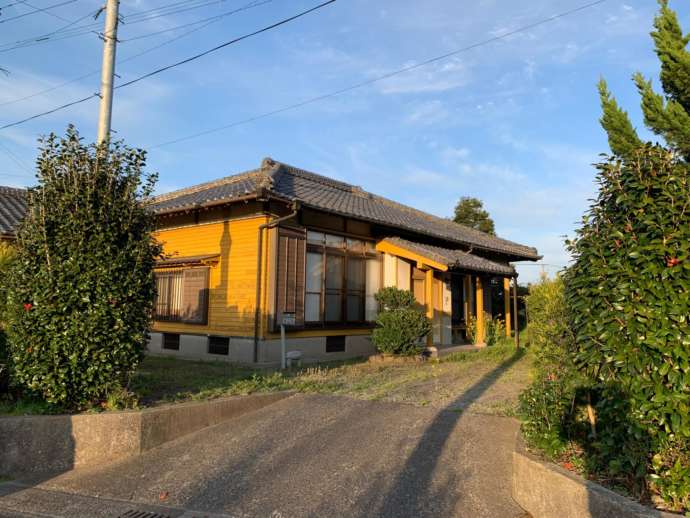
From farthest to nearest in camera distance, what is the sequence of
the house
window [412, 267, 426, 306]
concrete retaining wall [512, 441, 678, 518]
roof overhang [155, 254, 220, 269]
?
window [412, 267, 426, 306] < roof overhang [155, 254, 220, 269] < the house < concrete retaining wall [512, 441, 678, 518]

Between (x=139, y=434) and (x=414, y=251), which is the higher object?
(x=414, y=251)

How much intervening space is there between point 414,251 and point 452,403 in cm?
601

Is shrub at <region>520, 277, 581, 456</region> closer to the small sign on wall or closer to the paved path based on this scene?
the paved path

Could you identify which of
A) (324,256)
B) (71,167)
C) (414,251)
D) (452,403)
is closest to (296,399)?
(452,403)

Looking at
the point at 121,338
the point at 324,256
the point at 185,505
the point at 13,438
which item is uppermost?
the point at 324,256

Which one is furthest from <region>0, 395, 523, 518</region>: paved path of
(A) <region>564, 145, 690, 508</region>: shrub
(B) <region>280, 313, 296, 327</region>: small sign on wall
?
(B) <region>280, 313, 296, 327</region>: small sign on wall

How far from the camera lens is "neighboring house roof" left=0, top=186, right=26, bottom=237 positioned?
11461mm

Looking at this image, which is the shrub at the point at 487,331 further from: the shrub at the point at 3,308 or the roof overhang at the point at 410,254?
the shrub at the point at 3,308

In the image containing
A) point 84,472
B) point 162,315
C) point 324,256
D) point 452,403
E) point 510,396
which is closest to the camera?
point 84,472

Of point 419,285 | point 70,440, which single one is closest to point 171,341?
point 419,285

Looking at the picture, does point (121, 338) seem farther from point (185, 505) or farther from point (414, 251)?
point (414, 251)

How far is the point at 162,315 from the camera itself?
12.1 metres

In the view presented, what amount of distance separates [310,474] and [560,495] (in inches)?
85.5

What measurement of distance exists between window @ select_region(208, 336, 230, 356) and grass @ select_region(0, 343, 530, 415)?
1.80 ft
